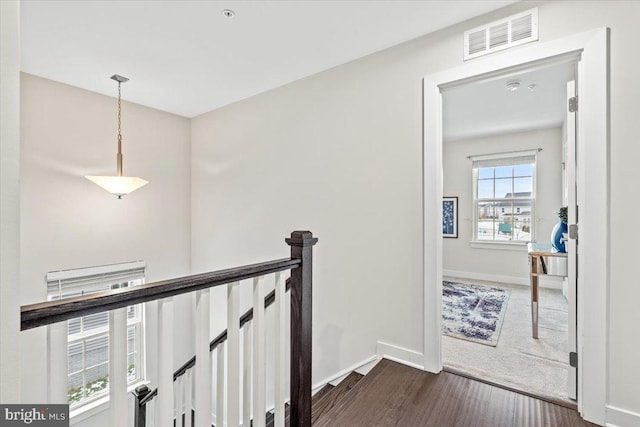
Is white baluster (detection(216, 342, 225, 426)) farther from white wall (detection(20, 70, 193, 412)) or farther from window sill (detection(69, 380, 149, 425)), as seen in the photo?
window sill (detection(69, 380, 149, 425))

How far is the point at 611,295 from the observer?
160 centimetres

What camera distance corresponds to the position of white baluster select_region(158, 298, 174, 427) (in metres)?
1.03

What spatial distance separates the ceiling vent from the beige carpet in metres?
2.21

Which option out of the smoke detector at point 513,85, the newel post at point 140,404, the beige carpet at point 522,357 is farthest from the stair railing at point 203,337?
the smoke detector at point 513,85

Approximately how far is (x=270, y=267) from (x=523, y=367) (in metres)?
2.32

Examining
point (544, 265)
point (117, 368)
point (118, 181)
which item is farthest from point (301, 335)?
point (118, 181)

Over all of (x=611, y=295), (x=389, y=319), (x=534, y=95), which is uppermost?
(x=534, y=95)

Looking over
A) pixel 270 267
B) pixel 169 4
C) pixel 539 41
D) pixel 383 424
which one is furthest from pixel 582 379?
pixel 169 4

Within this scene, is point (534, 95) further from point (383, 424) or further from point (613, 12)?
point (383, 424)

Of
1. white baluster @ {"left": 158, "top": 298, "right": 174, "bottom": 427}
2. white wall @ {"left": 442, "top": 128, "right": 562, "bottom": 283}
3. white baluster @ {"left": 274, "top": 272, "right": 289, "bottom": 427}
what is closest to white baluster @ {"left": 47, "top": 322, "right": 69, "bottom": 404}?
white baluster @ {"left": 158, "top": 298, "right": 174, "bottom": 427}

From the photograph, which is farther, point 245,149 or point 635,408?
point 245,149

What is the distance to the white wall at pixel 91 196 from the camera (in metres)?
2.96

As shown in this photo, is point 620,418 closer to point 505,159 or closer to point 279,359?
point 279,359

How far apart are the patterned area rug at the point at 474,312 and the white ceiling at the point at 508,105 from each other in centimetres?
236
